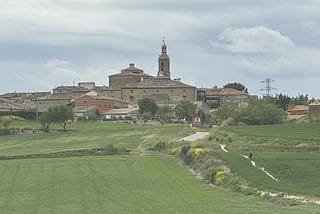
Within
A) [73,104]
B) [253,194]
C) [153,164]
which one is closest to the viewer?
[253,194]

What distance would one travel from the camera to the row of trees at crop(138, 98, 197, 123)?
161 metres

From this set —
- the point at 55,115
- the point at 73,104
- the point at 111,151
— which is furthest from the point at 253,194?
the point at 73,104

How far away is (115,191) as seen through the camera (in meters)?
39.4

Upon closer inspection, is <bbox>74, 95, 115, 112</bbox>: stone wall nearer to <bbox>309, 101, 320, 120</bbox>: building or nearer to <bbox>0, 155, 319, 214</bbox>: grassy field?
<bbox>309, 101, 320, 120</bbox>: building

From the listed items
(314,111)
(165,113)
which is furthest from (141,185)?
(165,113)

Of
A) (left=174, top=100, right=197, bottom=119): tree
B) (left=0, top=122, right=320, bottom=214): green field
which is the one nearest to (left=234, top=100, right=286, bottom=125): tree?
(left=0, top=122, right=320, bottom=214): green field

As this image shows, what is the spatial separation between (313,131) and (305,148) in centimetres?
1802

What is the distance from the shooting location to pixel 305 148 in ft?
206

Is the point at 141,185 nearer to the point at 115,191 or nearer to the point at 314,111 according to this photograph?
the point at 115,191

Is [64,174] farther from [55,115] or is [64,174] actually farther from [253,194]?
[55,115]

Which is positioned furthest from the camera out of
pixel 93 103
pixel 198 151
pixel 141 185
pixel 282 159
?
pixel 93 103

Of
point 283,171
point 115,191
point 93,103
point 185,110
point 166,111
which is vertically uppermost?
point 93,103

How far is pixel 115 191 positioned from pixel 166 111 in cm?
12669

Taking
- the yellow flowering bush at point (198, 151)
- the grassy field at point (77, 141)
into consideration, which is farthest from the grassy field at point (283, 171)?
the grassy field at point (77, 141)
